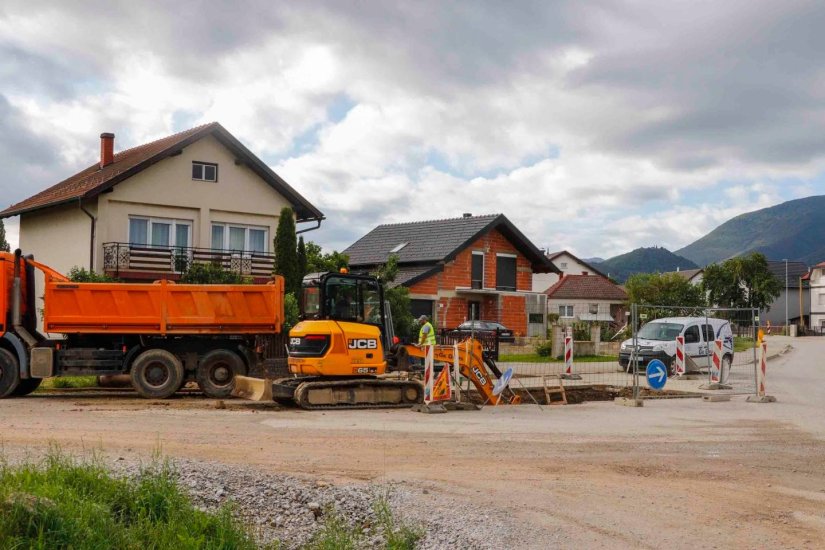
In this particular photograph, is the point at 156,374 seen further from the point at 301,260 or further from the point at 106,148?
the point at 106,148

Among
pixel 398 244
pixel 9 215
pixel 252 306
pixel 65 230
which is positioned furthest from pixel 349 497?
pixel 398 244

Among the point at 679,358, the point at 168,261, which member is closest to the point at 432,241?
the point at 168,261

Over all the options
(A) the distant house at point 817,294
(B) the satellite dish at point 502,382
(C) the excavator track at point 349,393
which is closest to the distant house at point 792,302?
(A) the distant house at point 817,294

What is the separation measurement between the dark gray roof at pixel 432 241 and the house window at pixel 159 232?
1489 centimetres

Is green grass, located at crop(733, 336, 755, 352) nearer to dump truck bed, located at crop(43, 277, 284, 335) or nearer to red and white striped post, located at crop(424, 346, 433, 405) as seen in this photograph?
red and white striped post, located at crop(424, 346, 433, 405)

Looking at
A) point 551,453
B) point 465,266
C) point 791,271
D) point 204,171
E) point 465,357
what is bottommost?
point 551,453

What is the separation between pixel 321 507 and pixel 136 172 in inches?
994

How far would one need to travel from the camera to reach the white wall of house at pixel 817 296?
105812 mm

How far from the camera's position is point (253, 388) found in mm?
17375

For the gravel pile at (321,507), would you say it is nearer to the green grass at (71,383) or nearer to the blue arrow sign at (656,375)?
the blue arrow sign at (656,375)

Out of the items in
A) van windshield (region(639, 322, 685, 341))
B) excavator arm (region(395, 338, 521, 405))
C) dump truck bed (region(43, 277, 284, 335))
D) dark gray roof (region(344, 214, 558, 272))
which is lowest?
excavator arm (region(395, 338, 521, 405))

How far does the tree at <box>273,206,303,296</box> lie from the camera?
105 feet

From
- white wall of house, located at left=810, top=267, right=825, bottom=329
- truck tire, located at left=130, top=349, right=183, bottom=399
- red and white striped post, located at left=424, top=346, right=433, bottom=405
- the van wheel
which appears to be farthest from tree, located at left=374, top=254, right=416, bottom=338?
white wall of house, located at left=810, top=267, right=825, bottom=329

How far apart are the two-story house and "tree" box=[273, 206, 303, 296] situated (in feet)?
291
